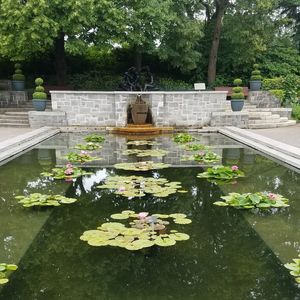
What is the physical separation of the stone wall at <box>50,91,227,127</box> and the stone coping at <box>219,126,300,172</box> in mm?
2338

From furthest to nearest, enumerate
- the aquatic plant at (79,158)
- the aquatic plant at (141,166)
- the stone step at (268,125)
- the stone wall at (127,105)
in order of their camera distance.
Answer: the stone step at (268,125) < the stone wall at (127,105) < the aquatic plant at (79,158) < the aquatic plant at (141,166)

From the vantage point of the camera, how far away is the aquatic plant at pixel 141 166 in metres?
6.00

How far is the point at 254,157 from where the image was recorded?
7.09 metres

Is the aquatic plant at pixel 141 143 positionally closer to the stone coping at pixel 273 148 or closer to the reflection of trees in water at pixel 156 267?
the stone coping at pixel 273 148

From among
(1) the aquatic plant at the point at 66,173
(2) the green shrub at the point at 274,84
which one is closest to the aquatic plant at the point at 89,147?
(1) the aquatic plant at the point at 66,173

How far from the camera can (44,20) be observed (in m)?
12.0

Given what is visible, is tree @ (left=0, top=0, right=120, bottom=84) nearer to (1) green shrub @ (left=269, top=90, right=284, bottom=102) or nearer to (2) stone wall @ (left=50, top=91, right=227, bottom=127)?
(2) stone wall @ (left=50, top=91, right=227, bottom=127)

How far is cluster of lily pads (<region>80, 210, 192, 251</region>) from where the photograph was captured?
321cm

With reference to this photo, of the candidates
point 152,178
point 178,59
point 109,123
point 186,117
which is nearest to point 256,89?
point 178,59

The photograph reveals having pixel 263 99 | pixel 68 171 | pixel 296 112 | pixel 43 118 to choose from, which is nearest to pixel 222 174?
pixel 68 171

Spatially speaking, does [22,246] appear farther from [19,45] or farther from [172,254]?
[19,45]

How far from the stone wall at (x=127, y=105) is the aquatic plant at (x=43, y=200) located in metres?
7.80

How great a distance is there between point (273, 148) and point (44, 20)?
321 inches

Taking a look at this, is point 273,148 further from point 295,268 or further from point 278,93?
point 278,93
